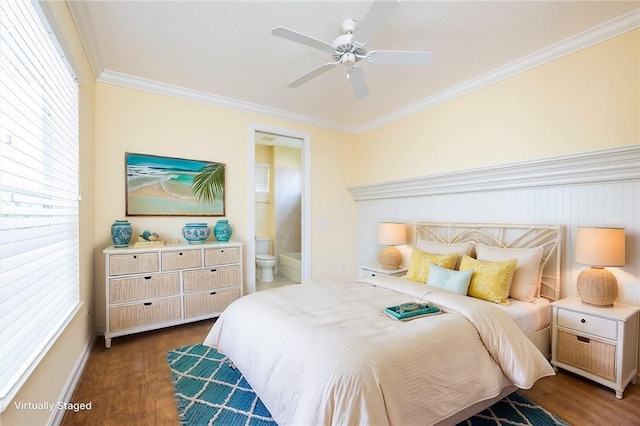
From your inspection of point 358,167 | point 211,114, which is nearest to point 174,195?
point 211,114

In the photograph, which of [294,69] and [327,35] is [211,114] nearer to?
[294,69]

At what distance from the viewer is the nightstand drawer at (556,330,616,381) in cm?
195

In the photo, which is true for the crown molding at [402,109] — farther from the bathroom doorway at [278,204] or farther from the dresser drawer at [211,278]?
the dresser drawer at [211,278]

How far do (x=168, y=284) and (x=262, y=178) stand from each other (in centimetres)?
329

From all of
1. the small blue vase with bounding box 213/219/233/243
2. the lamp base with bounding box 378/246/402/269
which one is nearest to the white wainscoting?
the lamp base with bounding box 378/246/402/269

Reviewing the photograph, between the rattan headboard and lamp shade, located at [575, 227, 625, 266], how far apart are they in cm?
34

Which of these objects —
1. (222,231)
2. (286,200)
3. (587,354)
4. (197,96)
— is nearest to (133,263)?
(222,231)

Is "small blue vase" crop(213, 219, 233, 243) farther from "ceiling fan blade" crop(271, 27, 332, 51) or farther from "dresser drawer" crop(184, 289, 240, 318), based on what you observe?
"ceiling fan blade" crop(271, 27, 332, 51)

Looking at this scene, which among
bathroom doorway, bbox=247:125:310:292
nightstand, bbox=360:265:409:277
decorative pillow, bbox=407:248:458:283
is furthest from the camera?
bathroom doorway, bbox=247:125:310:292

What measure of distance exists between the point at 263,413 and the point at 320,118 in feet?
11.6

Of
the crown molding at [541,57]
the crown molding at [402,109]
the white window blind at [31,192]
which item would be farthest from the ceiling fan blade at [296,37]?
the crown molding at [541,57]

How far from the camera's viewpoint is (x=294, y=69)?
2.81 m

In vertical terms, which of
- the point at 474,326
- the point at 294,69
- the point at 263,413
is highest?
the point at 294,69

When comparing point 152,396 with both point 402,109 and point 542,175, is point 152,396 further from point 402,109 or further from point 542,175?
point 402,109
